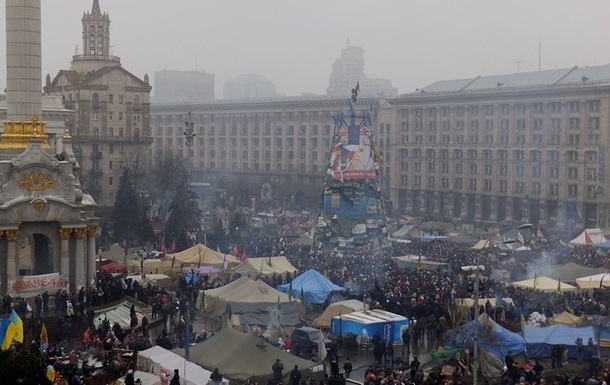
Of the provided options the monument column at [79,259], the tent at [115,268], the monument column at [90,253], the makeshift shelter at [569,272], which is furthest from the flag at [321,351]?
the tent at [115,268]

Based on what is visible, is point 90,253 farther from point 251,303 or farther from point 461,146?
point 461,146

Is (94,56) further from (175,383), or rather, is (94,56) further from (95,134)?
(175,383)

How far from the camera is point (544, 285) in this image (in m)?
38.0

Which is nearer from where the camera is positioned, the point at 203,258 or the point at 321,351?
the point at 321,351

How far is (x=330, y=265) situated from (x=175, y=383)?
74.7 ft

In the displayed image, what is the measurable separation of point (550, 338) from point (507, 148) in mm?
60963

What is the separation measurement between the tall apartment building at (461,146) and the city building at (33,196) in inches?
1570

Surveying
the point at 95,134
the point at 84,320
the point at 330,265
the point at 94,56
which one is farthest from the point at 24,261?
the point at 94,56

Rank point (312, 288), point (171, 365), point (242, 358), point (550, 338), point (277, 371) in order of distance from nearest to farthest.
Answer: point (171, 365)
point (277, 371)
point (242, 358)
point (550, 338)
point (312, 288)

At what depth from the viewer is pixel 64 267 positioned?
116ft

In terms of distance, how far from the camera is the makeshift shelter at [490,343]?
26.0 m

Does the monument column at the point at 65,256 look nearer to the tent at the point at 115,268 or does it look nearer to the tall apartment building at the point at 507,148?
the tent at the point at 115,268

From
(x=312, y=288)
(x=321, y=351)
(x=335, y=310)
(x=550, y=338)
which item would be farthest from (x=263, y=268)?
(x=550, y=338)

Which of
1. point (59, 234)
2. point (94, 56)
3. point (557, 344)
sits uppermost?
point (94, 56)
